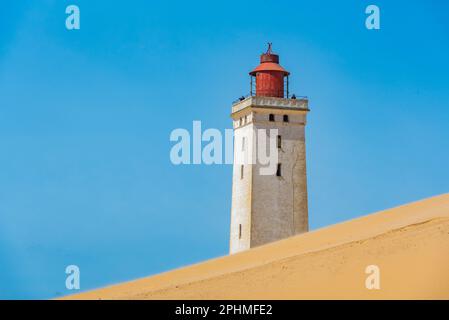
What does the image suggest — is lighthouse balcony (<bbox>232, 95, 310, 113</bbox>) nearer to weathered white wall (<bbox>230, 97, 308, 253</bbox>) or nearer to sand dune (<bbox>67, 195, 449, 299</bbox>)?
weathered white wall (<bbox>230, 97, 308, 253</bbox>)

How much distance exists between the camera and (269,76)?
259 feet

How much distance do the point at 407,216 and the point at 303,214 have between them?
3328 centimetres

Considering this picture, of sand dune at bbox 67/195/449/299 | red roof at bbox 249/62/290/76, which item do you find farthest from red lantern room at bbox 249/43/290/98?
sand dune at bbox 67/195/449/299

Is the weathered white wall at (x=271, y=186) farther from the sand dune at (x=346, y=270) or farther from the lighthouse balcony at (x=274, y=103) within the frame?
the sand dune at (x=346, y=270)

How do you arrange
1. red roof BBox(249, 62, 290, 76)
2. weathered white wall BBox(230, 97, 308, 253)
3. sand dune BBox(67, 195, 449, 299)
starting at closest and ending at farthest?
sand dune BBox(67, 195, 449, 299), weathered white wall BBox(230, 97, 308, 253), red roof BBox(249, 62, 290, 76)

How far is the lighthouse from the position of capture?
242 ft

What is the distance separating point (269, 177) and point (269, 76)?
26.3 ft

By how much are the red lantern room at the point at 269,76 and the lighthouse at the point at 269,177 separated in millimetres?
600

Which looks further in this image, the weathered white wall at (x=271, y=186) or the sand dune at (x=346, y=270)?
the weathered white wall at (x=271, y=186)

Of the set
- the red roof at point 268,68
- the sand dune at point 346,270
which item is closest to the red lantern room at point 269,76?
the red roof at point 268,68

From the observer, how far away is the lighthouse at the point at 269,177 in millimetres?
73625

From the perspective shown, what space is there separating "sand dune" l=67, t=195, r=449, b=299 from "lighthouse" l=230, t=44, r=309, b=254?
30.4 meters
